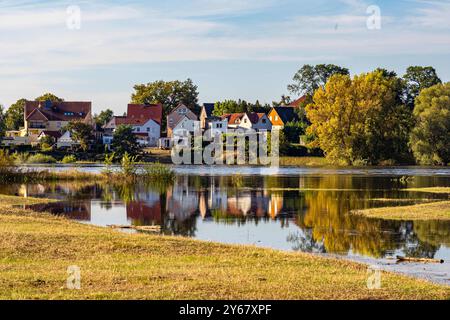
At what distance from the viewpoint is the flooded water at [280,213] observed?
3050 cm

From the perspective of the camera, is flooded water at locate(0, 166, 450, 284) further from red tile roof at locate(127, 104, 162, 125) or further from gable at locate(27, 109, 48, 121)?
gable at locate(27, 109, 48, 121)

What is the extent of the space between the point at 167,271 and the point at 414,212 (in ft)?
75.6

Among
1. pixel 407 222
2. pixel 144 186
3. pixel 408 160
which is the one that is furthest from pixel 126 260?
pixel 408 160

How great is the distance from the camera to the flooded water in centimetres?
3050

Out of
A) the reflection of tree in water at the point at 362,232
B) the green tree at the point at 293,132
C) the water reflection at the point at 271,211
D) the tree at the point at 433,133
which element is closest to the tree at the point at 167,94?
the green tree at the point at 293,132

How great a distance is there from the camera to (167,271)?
2123 centimetres

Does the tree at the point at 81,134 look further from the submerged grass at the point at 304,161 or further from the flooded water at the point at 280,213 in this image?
the flooded water at the point at 280,213

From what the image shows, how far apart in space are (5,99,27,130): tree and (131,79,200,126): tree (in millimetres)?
24294

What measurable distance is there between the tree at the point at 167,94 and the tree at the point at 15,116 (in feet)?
79.7

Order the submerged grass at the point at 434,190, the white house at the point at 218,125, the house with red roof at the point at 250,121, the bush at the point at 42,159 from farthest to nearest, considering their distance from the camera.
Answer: the white house at the point at 218,125, the house with red roof at the point at 250,121, the bush at the point at 42,159, the submerged grass at the point at 434,190

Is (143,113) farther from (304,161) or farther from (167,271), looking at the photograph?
(167,271)

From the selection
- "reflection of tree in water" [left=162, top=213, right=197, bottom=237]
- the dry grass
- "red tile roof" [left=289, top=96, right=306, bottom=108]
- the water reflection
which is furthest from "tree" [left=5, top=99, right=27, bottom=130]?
the dry grass
